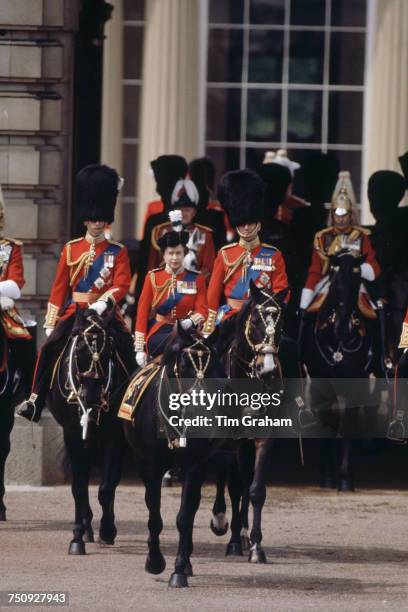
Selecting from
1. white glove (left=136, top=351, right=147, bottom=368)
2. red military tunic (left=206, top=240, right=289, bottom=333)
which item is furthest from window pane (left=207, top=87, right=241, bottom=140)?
white glove (left=136, top=351, right=147, bottom=368)

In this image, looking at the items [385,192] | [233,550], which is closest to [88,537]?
[233,550]

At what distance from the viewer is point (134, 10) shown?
19719 mm

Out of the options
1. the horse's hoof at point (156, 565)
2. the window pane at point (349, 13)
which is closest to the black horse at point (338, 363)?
the horse's hoof at point (156, 565)

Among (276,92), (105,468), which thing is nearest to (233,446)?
(105,468)

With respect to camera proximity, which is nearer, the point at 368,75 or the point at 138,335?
the point at 138,335

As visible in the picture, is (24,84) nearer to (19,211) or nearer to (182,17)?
(19,211)

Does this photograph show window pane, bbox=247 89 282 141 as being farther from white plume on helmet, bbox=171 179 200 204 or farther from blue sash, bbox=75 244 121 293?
blue sash, bbox=75 244 121 293

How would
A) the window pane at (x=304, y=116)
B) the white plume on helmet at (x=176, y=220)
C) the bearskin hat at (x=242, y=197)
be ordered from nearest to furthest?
the bearskin hat at (x=242, y=197), the white plume on helmet at (x=176, y=220), the window pane at (x=304, y=116)

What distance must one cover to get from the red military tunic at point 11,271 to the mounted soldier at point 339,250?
7.79ft

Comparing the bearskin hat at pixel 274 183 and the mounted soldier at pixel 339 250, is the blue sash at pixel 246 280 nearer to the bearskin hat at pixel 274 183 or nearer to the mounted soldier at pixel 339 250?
the mounted soldier at pixel 339 250

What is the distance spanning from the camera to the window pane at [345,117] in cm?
1933

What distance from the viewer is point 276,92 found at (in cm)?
1944

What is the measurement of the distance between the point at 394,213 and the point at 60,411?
4.12m

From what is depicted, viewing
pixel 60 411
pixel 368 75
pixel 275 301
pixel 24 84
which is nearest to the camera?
pixel 275 301
